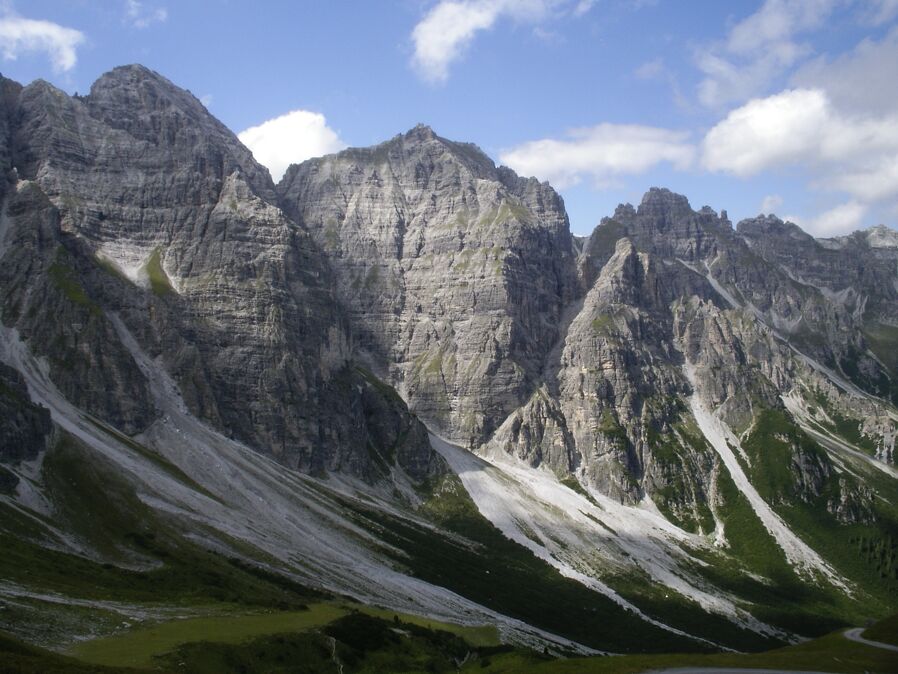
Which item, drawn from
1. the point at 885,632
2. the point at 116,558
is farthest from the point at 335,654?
the point at 885,632

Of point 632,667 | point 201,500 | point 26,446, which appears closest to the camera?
point 632,667

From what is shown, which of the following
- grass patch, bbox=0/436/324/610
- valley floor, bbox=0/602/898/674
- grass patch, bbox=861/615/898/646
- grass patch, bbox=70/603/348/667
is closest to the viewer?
valley floor, bbox=0/602/898/674

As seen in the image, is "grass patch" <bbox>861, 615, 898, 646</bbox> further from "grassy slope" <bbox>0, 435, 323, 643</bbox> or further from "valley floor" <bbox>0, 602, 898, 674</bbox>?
"grassy slope" <bbox>0, 435, 323, 643</bbox>

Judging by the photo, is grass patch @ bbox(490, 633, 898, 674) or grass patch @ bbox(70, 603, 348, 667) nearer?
grass patch @ bbox(70, 603, 348, 667)

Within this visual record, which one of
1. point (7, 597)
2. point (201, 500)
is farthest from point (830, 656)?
point (201, 500)

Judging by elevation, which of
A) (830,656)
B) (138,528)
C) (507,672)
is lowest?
(138,528)

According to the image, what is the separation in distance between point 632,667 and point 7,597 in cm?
6191

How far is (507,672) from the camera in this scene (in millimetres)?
76812

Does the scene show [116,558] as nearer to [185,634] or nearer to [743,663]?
[185,634]

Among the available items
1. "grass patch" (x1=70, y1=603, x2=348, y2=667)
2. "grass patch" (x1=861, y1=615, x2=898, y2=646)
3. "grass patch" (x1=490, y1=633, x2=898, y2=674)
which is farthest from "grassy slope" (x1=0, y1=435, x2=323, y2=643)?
"grass patch" (x1=861, y1=615, x2=898, y2=646)

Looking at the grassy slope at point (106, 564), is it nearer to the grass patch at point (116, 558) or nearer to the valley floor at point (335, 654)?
the grass patch at point (116, 558)

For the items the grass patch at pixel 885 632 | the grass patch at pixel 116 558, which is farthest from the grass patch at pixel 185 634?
the grass patch at pixel 885 632

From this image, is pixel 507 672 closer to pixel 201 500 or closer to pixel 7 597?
pixel 7 597

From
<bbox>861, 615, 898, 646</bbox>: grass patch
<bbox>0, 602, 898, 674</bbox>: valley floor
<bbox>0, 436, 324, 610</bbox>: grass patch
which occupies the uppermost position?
<bbox>861, 615, 898, 646</bbox>: grass patch
